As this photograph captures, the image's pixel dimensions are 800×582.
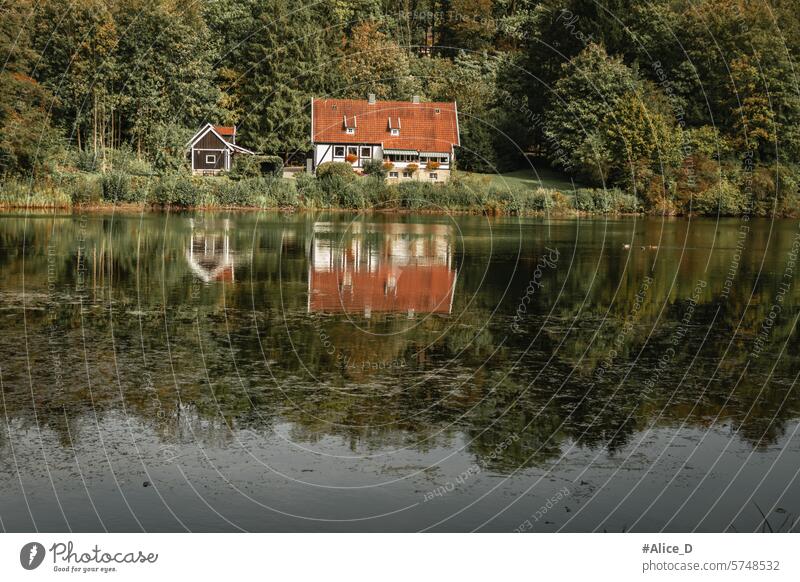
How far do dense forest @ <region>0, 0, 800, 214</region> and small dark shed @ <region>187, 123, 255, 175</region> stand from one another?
4.74 ft

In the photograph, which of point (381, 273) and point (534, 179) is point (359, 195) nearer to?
point (534, 179)

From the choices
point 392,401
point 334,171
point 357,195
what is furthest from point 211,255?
point 334,171

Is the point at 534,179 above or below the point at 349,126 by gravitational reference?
below

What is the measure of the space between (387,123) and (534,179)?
15.5 meters

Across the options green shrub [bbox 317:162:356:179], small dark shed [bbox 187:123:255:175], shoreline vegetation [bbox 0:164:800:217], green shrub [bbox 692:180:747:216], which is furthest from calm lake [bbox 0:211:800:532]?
small dark shed [bbox 187:123:255:175]

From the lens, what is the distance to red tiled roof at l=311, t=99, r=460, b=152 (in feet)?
289

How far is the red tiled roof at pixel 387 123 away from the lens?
8800 centimetres

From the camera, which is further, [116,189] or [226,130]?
[226,130]

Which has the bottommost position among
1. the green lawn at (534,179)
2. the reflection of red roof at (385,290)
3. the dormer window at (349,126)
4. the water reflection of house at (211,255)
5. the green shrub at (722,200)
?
the reflection of red roof at (385,290)

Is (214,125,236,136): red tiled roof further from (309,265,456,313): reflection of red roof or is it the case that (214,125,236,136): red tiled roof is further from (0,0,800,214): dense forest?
(309,265,456,313): reflection of red roof

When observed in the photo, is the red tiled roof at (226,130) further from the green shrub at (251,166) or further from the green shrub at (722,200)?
the green shrub at (722,200)

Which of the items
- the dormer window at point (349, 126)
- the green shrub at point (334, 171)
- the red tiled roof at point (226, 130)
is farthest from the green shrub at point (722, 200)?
the red tiled roof at point (226, 130)

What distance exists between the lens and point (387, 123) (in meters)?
90.2
